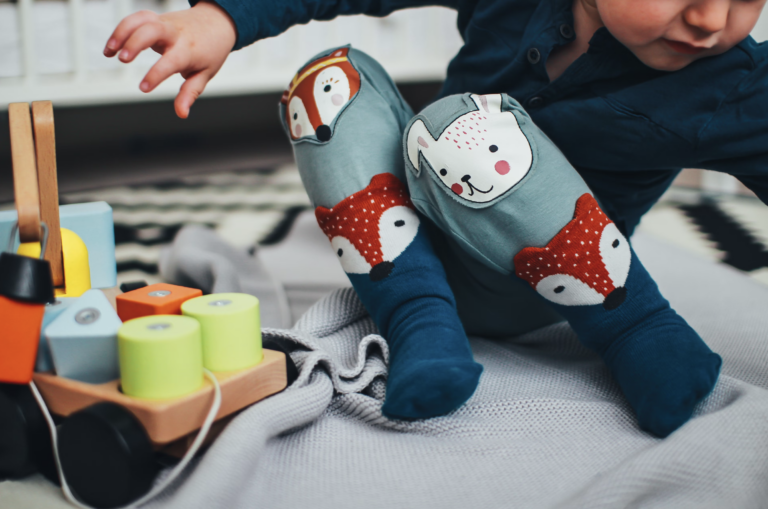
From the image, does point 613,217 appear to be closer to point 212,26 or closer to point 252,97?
point 212,26

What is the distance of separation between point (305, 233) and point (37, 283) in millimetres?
717

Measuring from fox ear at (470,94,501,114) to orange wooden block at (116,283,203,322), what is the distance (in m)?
0.28

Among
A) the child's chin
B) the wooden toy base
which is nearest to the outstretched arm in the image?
the wooden toy base

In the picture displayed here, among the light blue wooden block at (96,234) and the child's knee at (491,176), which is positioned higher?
the child's knee at (491,176)

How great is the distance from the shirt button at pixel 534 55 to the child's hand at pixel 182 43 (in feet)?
0.90

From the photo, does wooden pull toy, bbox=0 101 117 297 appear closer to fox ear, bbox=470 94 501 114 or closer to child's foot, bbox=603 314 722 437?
fox ear, bbox=470 94 501 114

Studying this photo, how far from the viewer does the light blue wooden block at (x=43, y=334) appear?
0.45 metres

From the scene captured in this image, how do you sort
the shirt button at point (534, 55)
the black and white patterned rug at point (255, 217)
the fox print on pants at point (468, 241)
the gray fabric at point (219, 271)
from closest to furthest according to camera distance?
the fox print on pants at point (468, 241), the shirt button at point (534, 55), the gray fabric at point (219, 271), the black and white patterned rug at point (255, 217)

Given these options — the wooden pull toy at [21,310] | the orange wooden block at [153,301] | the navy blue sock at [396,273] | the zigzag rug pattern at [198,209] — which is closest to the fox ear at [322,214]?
the navy blue sock at [396,273]

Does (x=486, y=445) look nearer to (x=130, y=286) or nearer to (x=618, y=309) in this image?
(x=618, y=309)

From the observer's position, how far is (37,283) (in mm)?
415

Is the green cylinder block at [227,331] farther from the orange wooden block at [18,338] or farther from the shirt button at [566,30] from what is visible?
the shirt button at [566,30]

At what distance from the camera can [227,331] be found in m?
0.45

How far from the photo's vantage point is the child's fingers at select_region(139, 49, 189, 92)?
20.4 inches
